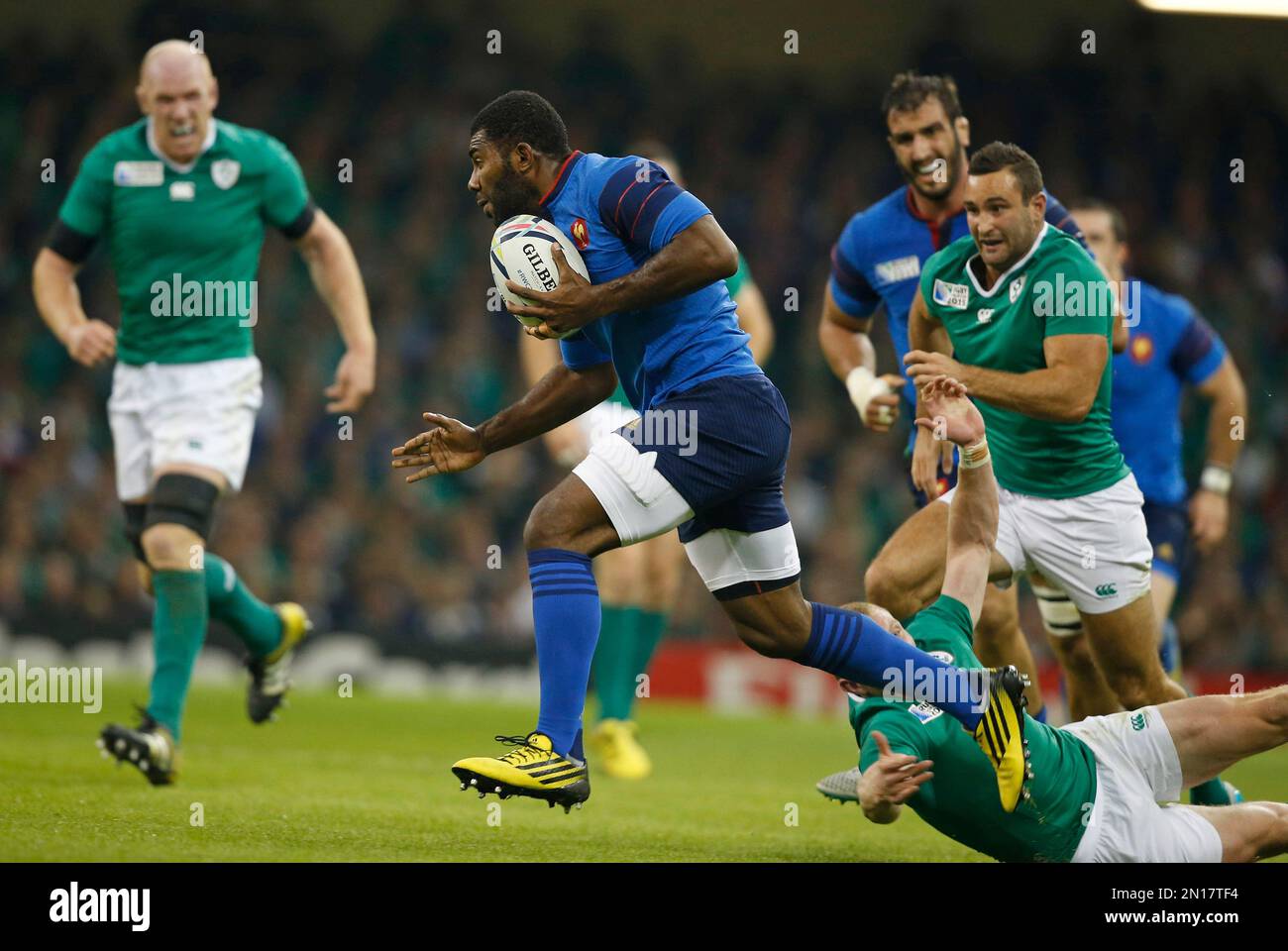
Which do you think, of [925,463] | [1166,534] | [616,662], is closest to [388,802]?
[616,662]

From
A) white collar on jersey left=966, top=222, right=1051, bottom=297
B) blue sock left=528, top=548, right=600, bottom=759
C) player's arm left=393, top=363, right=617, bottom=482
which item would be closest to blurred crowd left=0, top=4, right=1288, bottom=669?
white collar on jersey left=966, top=222, right=1051, bottom=297

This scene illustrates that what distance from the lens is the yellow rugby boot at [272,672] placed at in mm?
7598

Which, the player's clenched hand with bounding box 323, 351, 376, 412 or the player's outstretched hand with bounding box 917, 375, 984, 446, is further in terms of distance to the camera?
the player's clenched hand with bounding box 323, 351, 376, 412

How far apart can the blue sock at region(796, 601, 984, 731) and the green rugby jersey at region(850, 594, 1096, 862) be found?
0.25ft

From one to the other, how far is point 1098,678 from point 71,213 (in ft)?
15.7

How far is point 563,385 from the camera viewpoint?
16.8ft

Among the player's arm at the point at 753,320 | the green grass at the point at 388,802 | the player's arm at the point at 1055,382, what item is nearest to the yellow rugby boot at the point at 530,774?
the green grass at the point at 388,802

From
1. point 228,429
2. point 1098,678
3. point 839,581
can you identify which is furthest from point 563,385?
point 839,581

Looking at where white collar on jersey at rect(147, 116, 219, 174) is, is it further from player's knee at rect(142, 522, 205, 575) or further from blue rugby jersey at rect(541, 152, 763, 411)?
blue rugby jersey at rect(541, 152, 763, 411)

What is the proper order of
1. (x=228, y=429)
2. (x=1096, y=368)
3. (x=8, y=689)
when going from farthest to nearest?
(x=8, y=689) → (x=228, y=429) → (x=1096, y=368)

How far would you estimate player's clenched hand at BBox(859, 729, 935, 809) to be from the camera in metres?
4.36

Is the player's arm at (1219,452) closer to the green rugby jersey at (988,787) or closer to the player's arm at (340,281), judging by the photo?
the green rugby jersey at (988,787)

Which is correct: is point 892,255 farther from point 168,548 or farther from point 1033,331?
point 168,548
